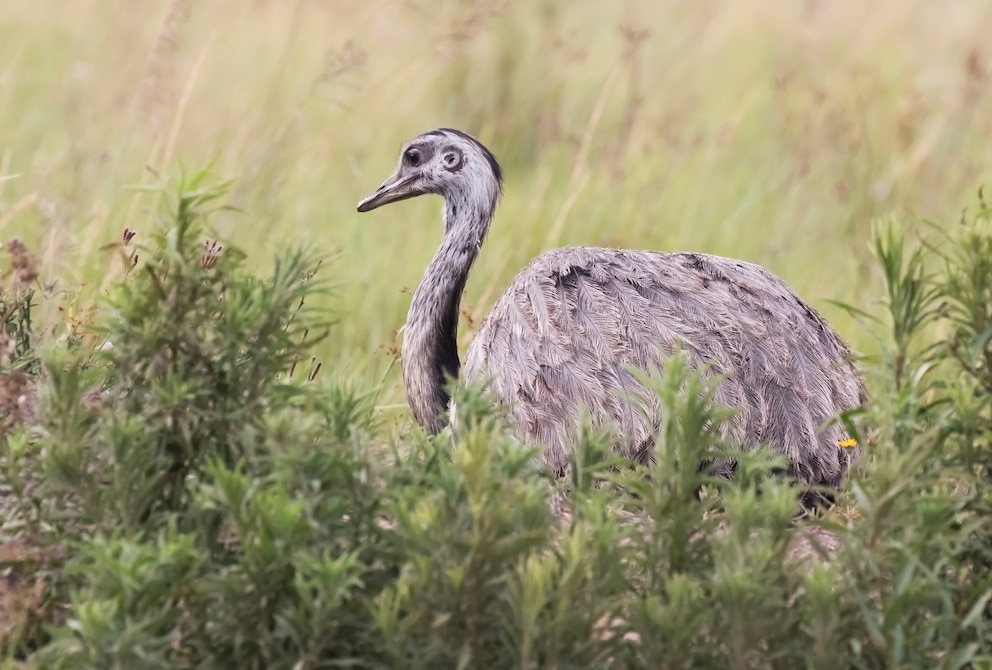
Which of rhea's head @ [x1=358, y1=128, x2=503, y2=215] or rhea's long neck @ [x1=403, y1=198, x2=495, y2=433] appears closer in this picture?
rhea's long neck @ [x1=403, y1=198, x2=495, y2=433]

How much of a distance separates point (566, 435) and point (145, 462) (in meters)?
1.75

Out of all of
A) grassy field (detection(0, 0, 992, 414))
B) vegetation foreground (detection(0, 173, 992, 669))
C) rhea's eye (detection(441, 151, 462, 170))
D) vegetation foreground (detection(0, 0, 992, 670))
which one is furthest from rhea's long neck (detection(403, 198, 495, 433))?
vegetation foreground (detection(0, 173, 992, 669))

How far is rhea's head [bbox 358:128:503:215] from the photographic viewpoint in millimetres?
5383

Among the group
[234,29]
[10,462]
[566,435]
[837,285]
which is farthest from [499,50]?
[10,462]

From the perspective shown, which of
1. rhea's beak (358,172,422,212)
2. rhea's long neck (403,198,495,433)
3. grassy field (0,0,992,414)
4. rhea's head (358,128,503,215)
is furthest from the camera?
grassy field (0,0,992,414)

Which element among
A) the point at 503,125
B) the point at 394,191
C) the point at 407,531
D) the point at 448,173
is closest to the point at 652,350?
the point at 448,173

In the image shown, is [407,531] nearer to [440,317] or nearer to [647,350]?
[647,350]

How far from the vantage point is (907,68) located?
1009cm

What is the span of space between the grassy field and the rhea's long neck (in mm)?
240

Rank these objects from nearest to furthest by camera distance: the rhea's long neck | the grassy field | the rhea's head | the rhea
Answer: the rhea
the rhea's long neck
the rhea's head
the grassy field

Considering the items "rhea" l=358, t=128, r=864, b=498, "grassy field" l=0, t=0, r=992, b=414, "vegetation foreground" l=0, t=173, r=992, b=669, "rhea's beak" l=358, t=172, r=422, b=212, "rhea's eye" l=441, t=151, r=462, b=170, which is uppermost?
"grassy field" l=0, t=0, r=992, b=414

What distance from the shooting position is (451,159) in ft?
17.8

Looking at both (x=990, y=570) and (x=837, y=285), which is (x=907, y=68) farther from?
(x=990, y=570)

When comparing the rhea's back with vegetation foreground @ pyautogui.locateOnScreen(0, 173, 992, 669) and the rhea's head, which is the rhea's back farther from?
vegetation foreground @ pyautogui.locateOnScreen(0, 173, 992, 669)
